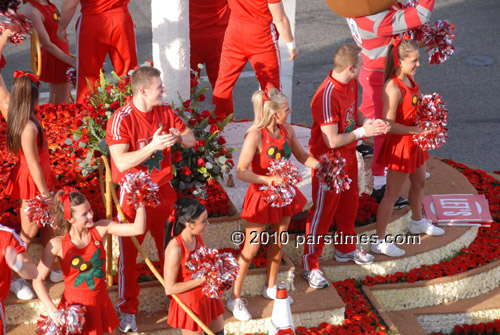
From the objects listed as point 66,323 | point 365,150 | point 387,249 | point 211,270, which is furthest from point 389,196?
point 66,323

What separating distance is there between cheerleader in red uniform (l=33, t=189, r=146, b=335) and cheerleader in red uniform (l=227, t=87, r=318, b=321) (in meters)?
1.01

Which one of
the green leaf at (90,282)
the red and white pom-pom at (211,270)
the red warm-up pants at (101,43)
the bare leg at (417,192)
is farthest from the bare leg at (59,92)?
the red and white pom-pom at (211,270)

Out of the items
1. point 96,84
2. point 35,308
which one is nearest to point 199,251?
point 35,308

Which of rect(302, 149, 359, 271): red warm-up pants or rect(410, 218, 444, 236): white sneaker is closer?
rect(302, 149, 359, 271): red warm-up pants

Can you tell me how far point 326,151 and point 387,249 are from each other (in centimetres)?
139

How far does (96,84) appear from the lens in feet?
27.4

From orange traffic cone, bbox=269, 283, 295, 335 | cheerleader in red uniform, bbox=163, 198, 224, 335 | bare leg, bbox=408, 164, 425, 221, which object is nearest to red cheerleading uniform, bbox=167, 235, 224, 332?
cheerleader in red uniform, bbox=163, 198, 224, 335

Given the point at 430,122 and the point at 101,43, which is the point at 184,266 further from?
the point at 101,43

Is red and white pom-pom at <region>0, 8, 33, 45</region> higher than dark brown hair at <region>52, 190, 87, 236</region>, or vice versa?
red and white pom-pom at <region>0, 8, 33, 45</region>

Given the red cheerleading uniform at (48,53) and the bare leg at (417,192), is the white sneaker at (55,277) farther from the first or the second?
the bare leg at (417,192)

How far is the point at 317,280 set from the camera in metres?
7.12

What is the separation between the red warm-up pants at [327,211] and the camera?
6980 mm

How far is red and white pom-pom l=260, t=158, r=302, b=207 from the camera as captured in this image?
20.7 feet

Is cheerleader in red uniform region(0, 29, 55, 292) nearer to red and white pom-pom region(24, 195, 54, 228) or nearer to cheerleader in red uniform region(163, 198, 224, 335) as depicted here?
red and white pom-pom region(24, 195, 54, 228)
